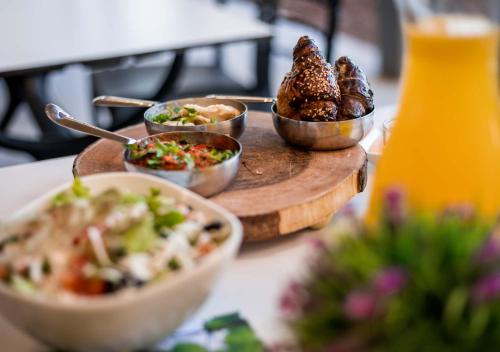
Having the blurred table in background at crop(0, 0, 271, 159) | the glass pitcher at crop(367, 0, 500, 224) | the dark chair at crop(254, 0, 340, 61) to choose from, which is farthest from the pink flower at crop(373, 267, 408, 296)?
the dark chair at crop(254, 0, 340, 61)

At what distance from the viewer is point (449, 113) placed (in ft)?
2.23

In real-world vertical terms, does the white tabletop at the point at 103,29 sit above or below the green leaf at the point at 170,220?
above

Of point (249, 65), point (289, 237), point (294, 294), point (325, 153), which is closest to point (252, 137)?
point (325, 153)

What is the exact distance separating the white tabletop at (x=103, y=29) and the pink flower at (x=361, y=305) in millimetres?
1694

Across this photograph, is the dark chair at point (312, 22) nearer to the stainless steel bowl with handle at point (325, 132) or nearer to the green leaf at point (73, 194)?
the stainless steel bowl with handle at point (325, 132)

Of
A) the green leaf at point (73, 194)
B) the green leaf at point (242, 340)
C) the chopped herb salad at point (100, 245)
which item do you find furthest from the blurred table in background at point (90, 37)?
the green leaf at point (242, 340)

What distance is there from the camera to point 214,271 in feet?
2.10

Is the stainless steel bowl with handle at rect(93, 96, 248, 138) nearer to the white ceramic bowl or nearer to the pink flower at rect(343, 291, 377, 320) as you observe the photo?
the white ceramic bowl

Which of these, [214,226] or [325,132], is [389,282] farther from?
[325,132]

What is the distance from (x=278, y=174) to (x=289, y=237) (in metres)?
0.14

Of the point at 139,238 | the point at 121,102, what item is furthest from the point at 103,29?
the point at 139,238

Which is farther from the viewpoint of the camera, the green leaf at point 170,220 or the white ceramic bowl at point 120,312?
the green leaf at point 170,220

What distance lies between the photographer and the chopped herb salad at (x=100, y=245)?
625 millimetres

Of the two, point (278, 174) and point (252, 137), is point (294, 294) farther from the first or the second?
point (252, 137)
